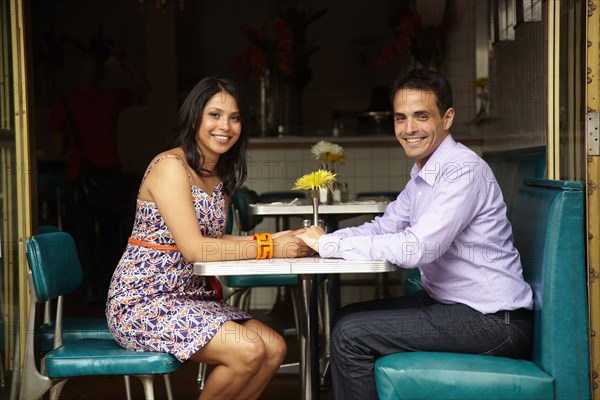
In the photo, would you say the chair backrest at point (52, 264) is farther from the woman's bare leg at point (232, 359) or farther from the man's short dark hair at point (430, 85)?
the man's short dark hair at point (430, 85)

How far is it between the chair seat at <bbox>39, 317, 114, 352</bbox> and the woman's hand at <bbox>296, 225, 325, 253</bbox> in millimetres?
857

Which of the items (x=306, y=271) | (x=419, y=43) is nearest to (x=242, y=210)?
(x=306, y=271)

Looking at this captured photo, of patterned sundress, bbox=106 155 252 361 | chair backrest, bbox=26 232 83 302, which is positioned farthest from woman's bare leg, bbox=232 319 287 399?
chair backrest, bbox=26 232 83 302

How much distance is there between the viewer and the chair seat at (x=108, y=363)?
253cm

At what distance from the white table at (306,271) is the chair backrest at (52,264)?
2.19 ft

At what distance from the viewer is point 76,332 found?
3033mm

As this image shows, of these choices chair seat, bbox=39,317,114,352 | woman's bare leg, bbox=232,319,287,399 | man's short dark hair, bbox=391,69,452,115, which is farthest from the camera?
chair seat, bbox=39,317,114,352

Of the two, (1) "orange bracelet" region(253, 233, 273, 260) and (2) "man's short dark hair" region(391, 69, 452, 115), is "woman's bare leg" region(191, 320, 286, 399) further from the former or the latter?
(2) "man's short dark hair" region(391, 69, 452, 115)

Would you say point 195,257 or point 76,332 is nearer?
point 195,257

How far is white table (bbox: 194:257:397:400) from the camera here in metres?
2.31

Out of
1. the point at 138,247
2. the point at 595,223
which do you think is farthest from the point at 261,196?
the point at 595,223

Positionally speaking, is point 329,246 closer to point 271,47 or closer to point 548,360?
point 548,360

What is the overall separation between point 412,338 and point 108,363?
0.92m

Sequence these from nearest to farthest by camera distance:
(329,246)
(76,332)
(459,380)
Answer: (459,380) → (329,246) → (76,332)
